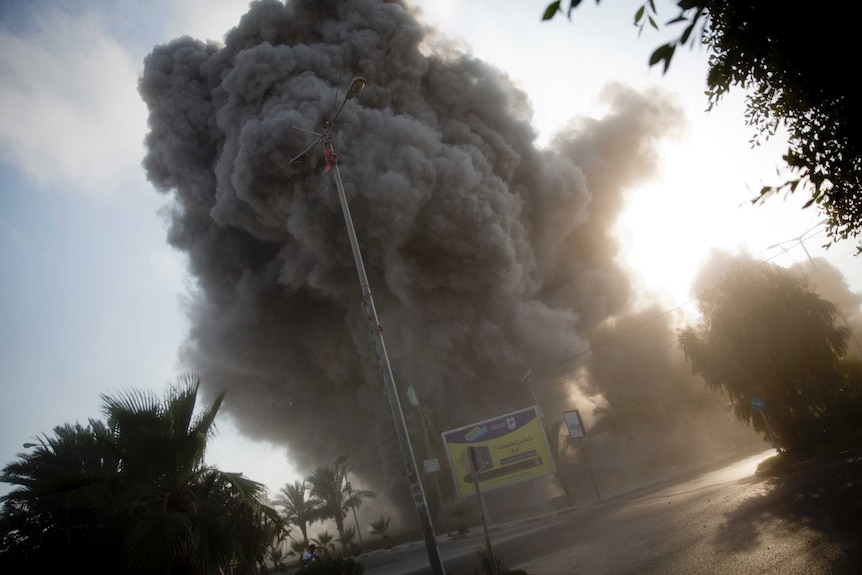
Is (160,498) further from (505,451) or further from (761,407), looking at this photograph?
(505,451)

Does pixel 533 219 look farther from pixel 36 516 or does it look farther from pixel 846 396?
pixel 36 516

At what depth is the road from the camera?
648cm

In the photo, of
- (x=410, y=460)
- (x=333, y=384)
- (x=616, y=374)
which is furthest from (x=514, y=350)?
(x=410, y=460)

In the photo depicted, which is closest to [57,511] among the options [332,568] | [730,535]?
[332,568]

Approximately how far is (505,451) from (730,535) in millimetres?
17534

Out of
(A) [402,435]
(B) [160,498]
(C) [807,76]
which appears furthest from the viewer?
(A) [402,435]

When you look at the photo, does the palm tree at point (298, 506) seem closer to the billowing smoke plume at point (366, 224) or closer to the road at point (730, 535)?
the billowing smoke plume at point (366, 224)

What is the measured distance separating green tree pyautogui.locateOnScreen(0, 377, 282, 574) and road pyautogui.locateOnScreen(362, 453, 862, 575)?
5.49m

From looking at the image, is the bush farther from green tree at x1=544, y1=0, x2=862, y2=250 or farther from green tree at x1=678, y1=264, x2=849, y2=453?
green tree at x1=678, y1=264, x2=849, y2=453

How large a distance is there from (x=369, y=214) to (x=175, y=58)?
71.6 ft

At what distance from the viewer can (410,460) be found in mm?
8555

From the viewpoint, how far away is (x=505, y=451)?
25.1 metres

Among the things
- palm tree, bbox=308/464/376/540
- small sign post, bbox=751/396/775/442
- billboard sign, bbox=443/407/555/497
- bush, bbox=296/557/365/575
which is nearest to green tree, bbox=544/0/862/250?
bush, bbox=296/557/365/575

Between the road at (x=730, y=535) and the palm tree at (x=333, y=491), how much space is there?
18336 mm
